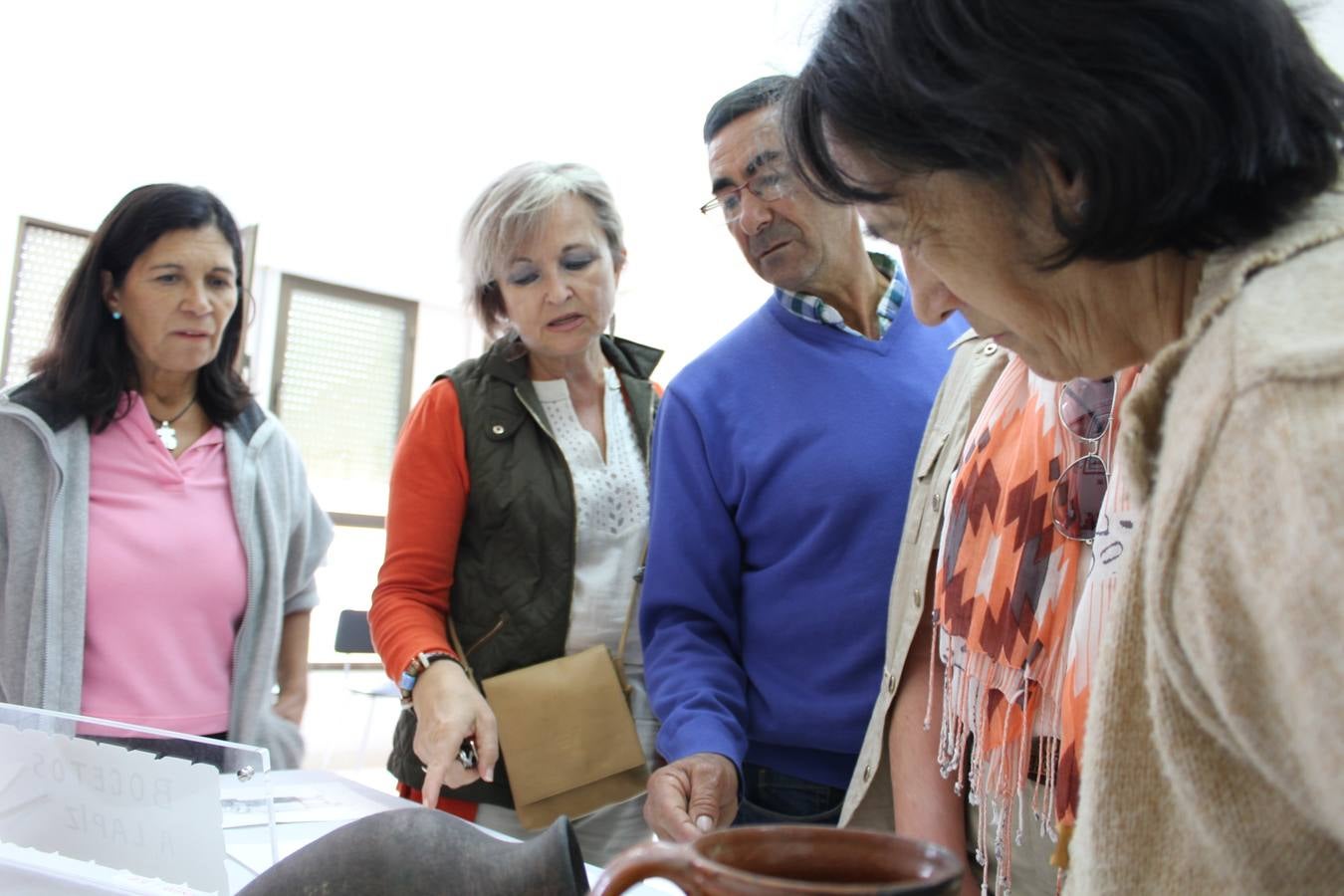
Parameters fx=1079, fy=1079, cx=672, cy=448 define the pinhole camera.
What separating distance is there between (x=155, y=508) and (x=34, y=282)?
18.4 feet

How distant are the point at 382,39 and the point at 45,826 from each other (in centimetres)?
427

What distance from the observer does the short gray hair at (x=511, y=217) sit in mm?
1838

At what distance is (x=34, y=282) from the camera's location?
21.5 ft

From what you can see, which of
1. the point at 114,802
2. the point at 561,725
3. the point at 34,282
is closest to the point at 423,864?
the point at 114,802

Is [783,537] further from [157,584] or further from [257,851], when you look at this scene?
[157,584]

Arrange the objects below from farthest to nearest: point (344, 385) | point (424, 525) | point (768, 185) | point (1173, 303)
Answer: point (344, 385), point (424, 525), point (768, 185), point (1173, 303)

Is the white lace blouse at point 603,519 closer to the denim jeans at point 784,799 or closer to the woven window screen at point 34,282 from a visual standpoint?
→ the denim jeans at point 784,799

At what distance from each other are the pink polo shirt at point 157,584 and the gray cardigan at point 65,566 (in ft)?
0.10

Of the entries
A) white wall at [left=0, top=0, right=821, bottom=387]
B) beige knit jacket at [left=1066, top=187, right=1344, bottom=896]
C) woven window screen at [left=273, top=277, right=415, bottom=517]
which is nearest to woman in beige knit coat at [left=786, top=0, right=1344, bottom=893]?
beige knit jacket at [left=1066, top=187, right=1344, bottom=896]

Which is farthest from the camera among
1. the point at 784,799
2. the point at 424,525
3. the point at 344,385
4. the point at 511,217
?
the point at 344,385

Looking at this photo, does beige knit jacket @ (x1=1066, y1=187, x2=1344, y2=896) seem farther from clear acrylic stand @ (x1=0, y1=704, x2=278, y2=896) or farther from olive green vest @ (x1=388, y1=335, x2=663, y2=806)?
olive green vest @ (x1=388, y1=335, x2=663, y2=806)

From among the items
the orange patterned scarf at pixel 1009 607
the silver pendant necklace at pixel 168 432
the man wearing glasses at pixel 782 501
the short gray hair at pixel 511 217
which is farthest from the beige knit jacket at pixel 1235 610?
the silver pendant necklace at pixel 168 432

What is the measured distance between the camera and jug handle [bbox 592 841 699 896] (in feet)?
1.67

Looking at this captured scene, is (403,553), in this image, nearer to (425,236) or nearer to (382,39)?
(382,39)
